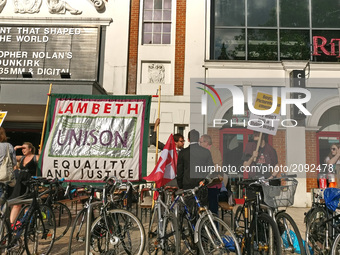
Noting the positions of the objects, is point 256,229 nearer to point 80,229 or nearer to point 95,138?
point 80,229

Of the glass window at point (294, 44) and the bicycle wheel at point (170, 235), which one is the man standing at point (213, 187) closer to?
the bicycle wheel at point (170, 235)

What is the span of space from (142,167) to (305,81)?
8.43 meters

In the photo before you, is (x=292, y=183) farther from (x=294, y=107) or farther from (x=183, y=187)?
(x=294, y=107)

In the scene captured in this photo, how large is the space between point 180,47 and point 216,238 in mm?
9249

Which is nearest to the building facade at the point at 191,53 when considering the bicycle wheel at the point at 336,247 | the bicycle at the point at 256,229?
the bicycle at the point at 256,229

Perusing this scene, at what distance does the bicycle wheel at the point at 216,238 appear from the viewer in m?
3.90

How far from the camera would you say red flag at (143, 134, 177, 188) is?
5383 mm

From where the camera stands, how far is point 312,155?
11.5 m

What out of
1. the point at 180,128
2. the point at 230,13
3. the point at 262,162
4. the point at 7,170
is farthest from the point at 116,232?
the point at 230,13

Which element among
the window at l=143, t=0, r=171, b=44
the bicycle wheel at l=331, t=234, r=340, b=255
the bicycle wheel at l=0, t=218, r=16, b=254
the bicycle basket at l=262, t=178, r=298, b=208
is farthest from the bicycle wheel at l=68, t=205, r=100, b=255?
the window at l=143, t=0, r=171, b=44

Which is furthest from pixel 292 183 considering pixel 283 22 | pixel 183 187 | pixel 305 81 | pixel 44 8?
pixel 44 8

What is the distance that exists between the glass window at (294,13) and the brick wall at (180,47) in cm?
398

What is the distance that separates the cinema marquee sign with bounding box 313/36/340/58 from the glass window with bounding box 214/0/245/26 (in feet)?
9.54

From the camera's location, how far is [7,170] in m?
4.64
